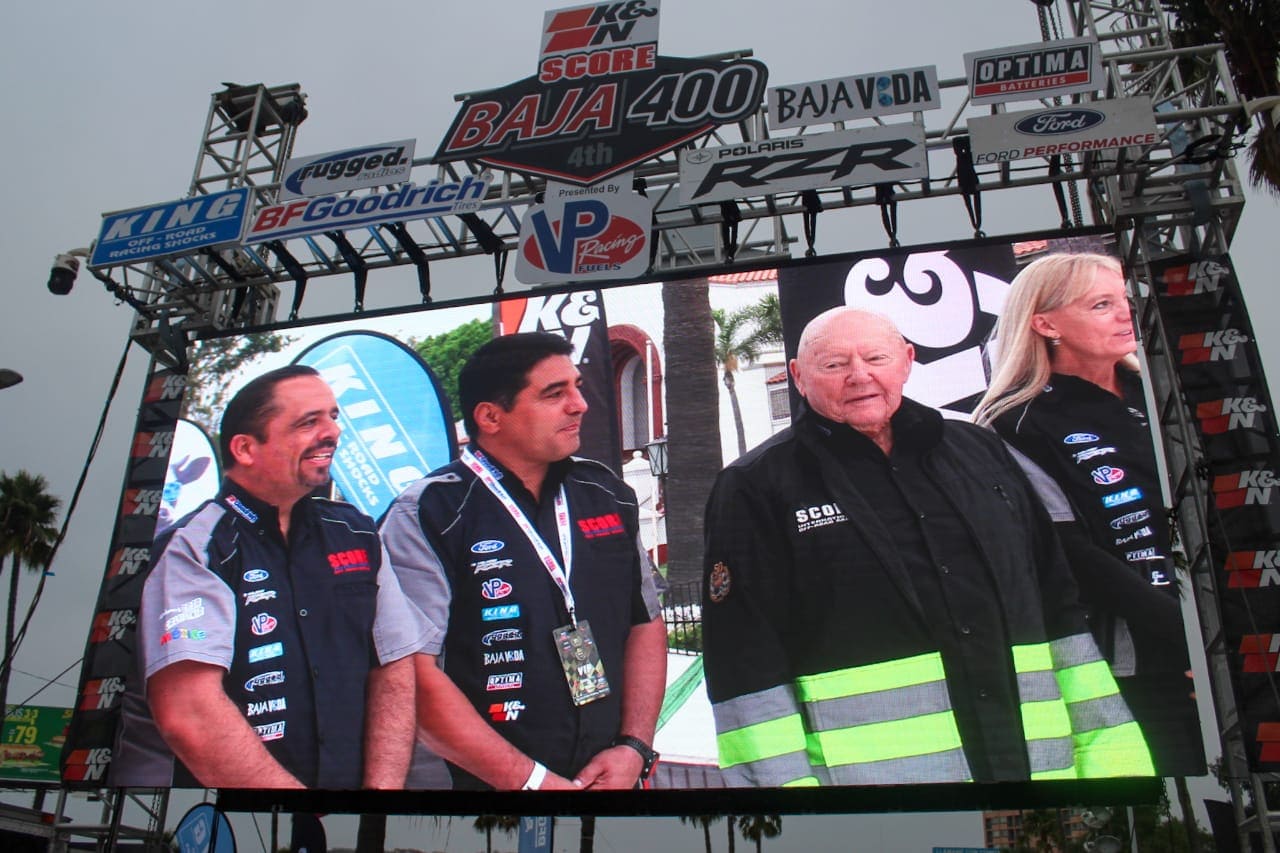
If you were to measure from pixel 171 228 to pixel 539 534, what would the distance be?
24.7ft

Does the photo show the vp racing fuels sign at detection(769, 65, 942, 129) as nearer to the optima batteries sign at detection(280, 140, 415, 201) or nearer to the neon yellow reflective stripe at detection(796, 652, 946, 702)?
the optima batteries sign at detection(280, 140, 415, 201)

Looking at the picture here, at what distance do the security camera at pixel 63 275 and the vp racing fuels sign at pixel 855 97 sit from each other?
10243 millimetres

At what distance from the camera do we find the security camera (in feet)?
49.6

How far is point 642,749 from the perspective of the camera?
35.0 feet

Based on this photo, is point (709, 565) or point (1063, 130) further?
point (1063, 130)

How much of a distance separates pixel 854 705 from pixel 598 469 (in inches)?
151

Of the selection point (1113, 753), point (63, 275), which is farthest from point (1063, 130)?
point (63, 275)

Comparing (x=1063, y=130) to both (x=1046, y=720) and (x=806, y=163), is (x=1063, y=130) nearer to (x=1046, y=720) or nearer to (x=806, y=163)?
(x=806, y=163)

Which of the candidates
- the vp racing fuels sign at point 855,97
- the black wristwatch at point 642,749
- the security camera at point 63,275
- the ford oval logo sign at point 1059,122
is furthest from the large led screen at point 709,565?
the security camera at point 63,275

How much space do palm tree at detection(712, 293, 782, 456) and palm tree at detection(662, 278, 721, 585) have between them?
12 cm

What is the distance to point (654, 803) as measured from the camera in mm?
10766

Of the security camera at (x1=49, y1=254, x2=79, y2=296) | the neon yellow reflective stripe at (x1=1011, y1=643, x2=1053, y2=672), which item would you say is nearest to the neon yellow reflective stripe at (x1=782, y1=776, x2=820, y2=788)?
the neon yellow reflective stripe at (x1=1011, y1=643, x2=1053, y2=672)

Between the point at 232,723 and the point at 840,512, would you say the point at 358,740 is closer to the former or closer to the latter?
the point at 232,723

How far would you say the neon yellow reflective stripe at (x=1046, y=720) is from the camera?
976 cm
